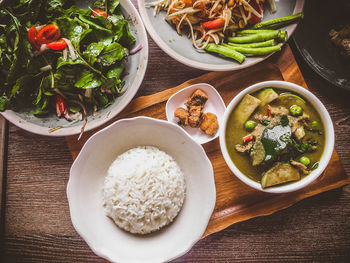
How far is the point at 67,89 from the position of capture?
2.03m

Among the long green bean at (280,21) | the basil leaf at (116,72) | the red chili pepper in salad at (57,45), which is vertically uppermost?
the long green bean at (280,21)

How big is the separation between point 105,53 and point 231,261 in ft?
6.79

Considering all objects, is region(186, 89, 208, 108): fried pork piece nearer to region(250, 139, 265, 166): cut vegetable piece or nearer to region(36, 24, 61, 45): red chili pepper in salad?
region(250, 139, 265, 166): cut vegetable piece

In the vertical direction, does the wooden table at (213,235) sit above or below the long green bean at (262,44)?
below

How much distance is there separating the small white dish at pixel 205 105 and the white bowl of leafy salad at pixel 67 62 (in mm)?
342

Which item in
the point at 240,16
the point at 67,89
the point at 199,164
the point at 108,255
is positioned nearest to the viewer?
the point at 108,255

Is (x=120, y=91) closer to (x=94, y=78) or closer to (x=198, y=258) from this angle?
(x=94, y=78)

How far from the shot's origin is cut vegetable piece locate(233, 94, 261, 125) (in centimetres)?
190

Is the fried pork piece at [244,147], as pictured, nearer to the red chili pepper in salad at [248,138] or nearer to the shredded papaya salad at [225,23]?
the red chili pepper in salad at [248,138]

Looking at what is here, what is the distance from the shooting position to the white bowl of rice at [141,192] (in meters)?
1.84

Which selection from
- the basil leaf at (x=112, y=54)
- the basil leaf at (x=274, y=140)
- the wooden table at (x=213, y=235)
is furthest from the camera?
the wooden table at (x=213, y=235)

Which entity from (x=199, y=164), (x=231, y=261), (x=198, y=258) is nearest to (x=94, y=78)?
(x=199, y=164)

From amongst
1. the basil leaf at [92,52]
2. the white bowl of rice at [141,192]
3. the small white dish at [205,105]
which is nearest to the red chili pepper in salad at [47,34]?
the basil leaf at [92,52]

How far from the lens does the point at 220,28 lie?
7.13 ft
